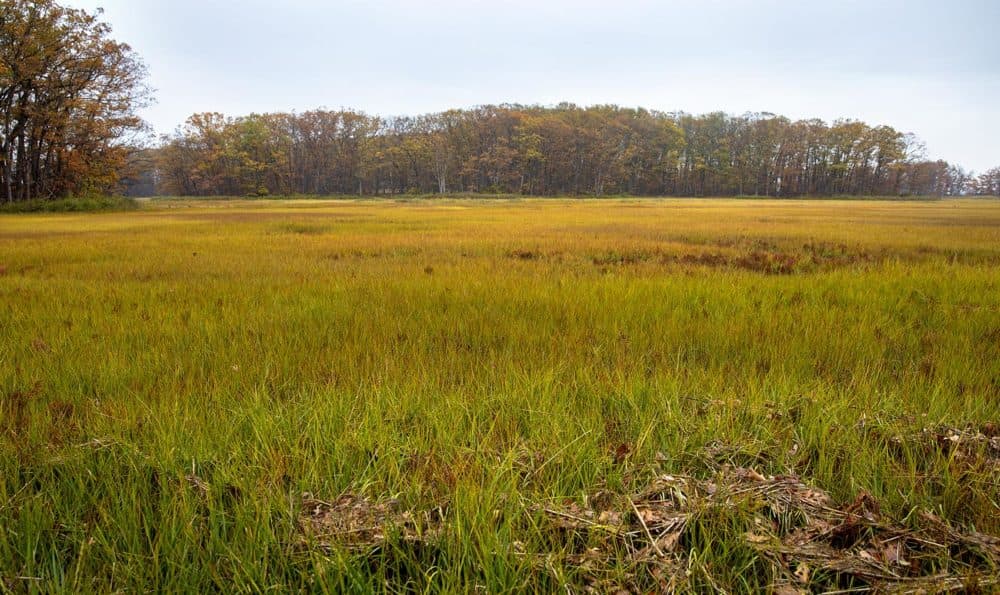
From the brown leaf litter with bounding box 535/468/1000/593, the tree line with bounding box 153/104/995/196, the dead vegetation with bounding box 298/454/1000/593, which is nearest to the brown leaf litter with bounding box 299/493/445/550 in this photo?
the dead vegetation with bounding box 298/454/1000/593

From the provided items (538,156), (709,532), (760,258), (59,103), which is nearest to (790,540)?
(709,532)

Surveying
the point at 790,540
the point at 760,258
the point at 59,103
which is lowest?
the point at 790,540

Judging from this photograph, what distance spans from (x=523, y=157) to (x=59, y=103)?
68658mm

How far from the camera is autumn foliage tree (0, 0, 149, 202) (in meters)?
29.4

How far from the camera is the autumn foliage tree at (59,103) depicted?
96.6ft

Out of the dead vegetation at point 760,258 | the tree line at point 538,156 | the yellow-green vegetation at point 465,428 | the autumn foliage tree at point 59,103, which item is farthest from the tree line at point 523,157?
the yellow-green vegetation at point 465,428

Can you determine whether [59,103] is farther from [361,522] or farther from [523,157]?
[523,157]

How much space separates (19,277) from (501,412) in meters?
7.95

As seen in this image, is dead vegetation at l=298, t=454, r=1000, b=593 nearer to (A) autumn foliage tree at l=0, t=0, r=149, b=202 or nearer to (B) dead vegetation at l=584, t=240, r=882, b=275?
(B) dead vegetation at l=584, t=240, r=882, b=275

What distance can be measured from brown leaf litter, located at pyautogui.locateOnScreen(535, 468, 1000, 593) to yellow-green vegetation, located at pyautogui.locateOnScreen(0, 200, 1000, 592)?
14mm

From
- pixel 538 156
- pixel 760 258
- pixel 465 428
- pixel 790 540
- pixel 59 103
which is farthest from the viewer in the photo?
pixel 538 156

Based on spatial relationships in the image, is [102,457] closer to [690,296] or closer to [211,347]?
[211,347]

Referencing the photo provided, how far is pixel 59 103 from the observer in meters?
33.5

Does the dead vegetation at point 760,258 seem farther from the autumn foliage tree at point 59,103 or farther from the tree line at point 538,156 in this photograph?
the tree line at point 538,156
